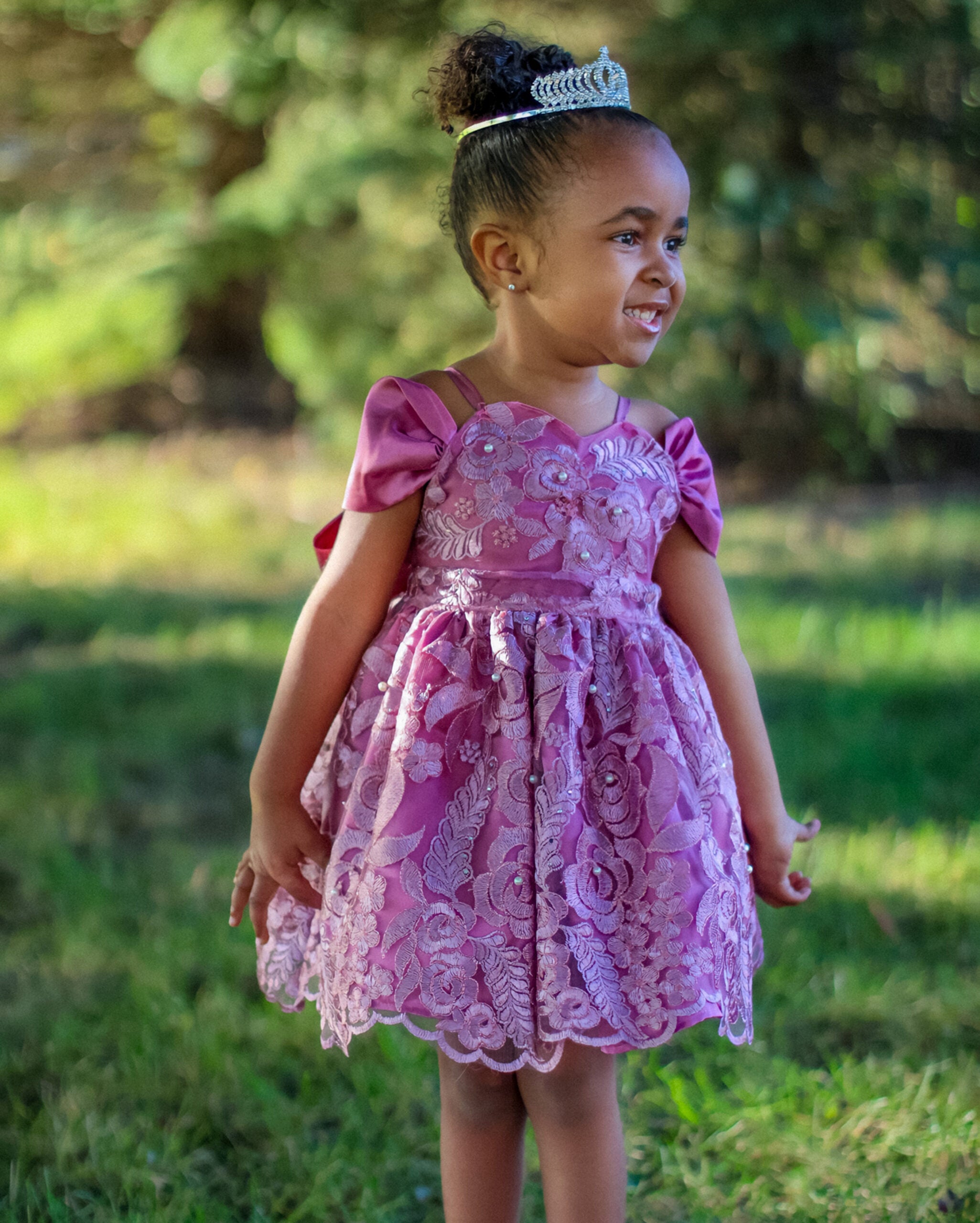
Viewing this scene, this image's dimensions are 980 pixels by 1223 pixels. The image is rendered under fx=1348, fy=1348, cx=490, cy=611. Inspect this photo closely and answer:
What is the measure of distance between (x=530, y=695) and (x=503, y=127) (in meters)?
0.65

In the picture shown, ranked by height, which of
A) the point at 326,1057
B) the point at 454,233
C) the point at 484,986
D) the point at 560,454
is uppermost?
the point at 454,233

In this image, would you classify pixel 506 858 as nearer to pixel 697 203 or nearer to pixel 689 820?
pixel 689 820

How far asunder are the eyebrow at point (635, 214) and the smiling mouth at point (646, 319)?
98 millimetres

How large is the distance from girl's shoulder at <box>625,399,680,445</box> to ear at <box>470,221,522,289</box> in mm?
218

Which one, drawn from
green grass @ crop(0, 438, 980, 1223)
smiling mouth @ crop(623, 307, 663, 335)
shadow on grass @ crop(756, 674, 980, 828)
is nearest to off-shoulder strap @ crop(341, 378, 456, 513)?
smiling mouth @ crop(623, 307, 663, 335)

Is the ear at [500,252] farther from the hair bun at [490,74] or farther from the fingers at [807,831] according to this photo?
the fingers at [807,831]

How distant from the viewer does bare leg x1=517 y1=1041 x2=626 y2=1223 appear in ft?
5.04

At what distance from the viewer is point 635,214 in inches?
58.9

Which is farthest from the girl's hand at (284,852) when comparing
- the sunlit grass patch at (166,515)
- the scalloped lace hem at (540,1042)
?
the sunlit grass patch at (166,515)

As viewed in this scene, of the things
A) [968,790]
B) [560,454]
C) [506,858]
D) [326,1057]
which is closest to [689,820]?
[506,858]

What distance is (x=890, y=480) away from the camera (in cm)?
790

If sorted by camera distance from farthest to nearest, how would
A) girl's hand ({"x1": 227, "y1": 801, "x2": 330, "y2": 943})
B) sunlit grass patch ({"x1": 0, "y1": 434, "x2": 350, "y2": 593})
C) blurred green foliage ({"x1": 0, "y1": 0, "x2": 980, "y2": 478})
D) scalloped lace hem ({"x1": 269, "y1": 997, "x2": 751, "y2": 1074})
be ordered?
sunlit grass patch ({"x1": 0, "y1": 434, "x2": 350, "y2": 593}) < blurred green foliage ({"x1": 0, "y1": 0, "x2": 980, "y2": 478}) < girl's hand ({"x1": 227, "y1": 801, "x2": 330, "y2": 943}) < scalloped lace hem ({"x1": 269, "y1": 997, "x2": 751, "y2": 1074})

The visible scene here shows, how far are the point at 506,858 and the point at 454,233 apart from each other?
30.6 inches

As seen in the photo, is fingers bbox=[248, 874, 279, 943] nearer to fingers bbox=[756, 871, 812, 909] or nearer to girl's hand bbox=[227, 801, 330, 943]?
girl's hand bbox=[227, 801, 330, 943]
